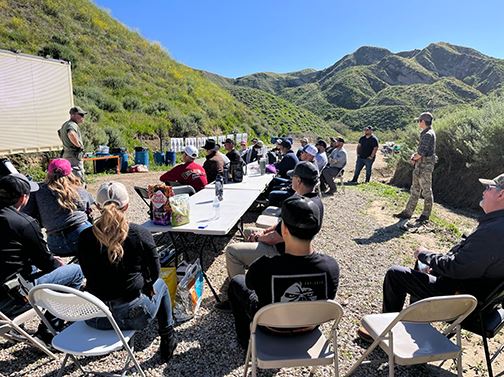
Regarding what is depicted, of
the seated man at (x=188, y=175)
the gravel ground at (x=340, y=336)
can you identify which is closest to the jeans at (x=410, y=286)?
the gravel ground at (x=340, y=336)

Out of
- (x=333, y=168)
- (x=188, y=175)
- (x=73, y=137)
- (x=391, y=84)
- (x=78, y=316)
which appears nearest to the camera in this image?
(x=78, y=316)

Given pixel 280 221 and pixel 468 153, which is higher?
pixel 468 153

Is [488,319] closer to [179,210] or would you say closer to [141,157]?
[179,210]

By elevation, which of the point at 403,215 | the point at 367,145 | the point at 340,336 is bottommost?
the point at 340,336

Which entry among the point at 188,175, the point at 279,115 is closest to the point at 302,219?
the point at 188,175

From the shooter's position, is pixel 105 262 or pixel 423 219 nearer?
pixel 105 262

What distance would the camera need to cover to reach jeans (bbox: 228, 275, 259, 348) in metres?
2.52

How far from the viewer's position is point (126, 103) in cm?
1989

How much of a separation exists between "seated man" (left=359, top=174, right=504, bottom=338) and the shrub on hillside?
8072mm

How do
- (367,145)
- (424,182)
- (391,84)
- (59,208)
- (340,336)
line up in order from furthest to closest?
(391,84) < (367,145) < (424,182) < (59,208) < (340,336)

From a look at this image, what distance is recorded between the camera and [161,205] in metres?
3.58

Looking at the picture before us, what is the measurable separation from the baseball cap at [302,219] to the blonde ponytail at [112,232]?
1.16 metres

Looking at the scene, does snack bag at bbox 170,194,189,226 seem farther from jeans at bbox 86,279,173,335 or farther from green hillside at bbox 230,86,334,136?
green hillside at bbox 230,86,334,136

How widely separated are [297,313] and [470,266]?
1421 millimetres
